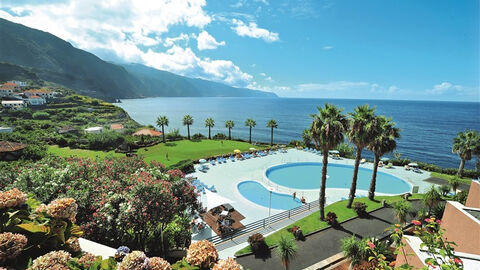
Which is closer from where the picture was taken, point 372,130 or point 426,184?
point 372,130

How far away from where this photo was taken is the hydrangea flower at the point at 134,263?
3111mm

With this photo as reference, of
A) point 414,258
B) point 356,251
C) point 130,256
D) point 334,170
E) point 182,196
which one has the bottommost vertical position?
point 334,170

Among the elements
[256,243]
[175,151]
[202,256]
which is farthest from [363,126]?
[175,151]

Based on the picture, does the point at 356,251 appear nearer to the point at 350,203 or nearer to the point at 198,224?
the point at 350,203

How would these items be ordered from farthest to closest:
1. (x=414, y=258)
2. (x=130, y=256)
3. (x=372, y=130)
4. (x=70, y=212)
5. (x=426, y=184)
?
1. (x=426, y=184)
2. (x=372, y=130)
3. (x=414, y=258)
4. (x=70, y=212)
5. (x=130, y=256)

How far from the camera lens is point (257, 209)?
19.5 meters

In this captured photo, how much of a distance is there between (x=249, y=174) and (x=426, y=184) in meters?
23.4

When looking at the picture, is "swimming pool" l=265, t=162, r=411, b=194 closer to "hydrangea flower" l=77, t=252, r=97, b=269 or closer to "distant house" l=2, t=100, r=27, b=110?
"hydrangea flower" l=77, t=252, r=97, b=269

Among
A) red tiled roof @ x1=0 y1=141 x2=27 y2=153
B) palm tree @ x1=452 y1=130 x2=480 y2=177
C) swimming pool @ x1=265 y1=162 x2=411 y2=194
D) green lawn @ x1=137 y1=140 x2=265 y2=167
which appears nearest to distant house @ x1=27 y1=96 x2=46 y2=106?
red tiled roof @ x1=0 y1=141 x2=27 y2=153

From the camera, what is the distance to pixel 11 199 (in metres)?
3.66

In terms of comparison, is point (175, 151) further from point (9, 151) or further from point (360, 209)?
point (360, 209)

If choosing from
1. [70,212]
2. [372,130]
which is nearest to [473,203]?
[372,130]

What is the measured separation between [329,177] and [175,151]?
29.0 meters

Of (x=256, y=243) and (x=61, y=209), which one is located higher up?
(x=61, y=209)
